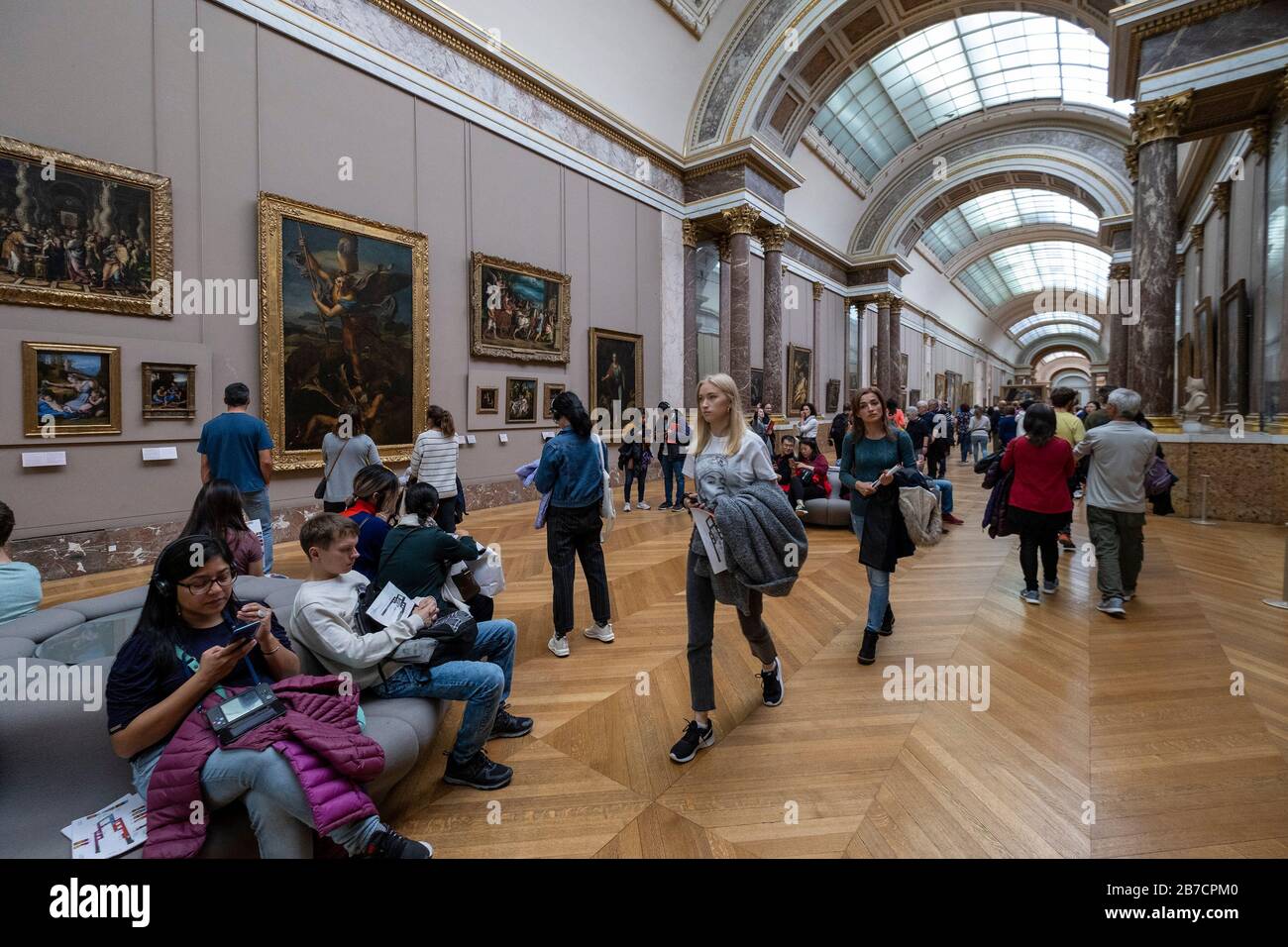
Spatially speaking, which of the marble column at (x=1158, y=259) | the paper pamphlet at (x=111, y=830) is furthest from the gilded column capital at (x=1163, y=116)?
the paper pamphlet at (x=111, y=830)

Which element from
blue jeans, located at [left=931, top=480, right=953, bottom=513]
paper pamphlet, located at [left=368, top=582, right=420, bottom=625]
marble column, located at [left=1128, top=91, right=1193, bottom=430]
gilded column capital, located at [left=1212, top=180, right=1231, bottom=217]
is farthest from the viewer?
gilded column capital, located at [left=1212, top=180, right=1231, bottom=217]

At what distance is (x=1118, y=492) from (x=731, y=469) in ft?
13.2

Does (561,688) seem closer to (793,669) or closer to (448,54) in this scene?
(793,669)

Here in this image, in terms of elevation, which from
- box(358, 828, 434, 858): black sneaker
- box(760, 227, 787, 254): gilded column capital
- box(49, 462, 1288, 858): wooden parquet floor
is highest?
box(760, 227, 787, 254): gilded column capital

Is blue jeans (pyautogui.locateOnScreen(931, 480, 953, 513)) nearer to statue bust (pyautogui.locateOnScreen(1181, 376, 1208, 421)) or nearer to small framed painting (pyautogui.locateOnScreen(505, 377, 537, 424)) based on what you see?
statue bust (pyautogui.locateOnScreen(1181, 376, 1208, 421))

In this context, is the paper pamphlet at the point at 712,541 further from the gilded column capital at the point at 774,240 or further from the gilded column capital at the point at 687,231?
the gilded column capital at the point at 774,240

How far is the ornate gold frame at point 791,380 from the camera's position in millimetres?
19658

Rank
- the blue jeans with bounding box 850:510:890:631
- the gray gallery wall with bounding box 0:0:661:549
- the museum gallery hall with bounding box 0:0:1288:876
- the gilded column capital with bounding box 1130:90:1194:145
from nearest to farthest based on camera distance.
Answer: the museum gallery hall with bounding box 0:0:1288:876 → the blue jeans with bounding box 850:510:890:631 → the gray gallery wall with bounding box 0:0:661:549 → the gilded column capital with bounding box 1130:90:1194:145

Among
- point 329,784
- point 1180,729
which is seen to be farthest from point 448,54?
point 1180,729

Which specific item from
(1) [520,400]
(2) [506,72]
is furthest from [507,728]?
(2) [506,72]

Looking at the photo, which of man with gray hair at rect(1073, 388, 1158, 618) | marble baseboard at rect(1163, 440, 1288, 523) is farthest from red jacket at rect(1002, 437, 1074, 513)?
marble baseboard at rect(1163, 440, 1288, 523)

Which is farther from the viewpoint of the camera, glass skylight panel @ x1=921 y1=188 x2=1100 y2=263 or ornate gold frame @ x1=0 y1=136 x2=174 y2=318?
glass skylight panel @ x1=921 y1=188 x2=1100 y2=263

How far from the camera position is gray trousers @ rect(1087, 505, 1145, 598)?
4.77 m

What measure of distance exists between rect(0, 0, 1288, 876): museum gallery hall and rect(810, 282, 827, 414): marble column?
20.7 ft
